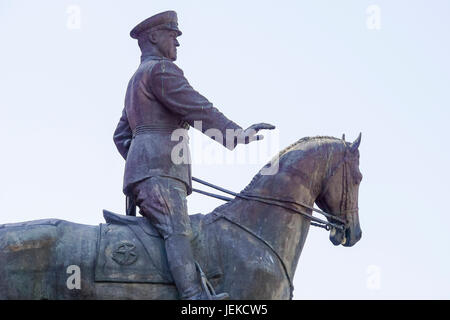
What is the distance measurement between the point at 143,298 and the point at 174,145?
2.25m

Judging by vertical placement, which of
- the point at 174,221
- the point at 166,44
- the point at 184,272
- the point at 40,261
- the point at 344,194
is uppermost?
the point at 166,44

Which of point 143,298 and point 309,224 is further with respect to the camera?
point 309,224

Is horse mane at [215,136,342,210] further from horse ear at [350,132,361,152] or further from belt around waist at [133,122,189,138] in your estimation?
belt around waist at [133,122,189,138]

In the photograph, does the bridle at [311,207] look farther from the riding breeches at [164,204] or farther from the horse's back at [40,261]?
the horse's back at [40,261]

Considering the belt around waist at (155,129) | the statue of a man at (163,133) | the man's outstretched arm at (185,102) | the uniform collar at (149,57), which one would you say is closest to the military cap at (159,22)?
the statue of a man at (163,133)

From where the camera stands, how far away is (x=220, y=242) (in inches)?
647

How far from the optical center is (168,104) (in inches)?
671

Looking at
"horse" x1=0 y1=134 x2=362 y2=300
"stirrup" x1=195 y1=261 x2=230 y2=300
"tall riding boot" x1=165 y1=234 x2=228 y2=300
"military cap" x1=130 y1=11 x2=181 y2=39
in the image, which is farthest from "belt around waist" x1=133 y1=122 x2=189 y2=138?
"stirrup" x1=195 y1=261 x2=230 y2=300

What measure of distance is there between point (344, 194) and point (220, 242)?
2.01 meters

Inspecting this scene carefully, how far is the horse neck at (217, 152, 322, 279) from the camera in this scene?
1662 cm

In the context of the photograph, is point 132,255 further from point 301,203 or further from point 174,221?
point 301,203

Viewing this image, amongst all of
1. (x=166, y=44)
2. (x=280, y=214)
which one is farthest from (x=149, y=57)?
(x=280, y=214)
